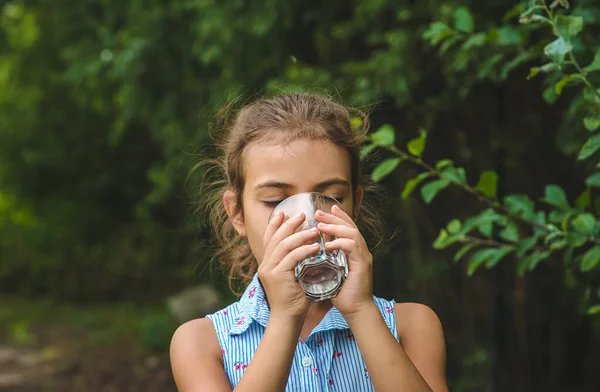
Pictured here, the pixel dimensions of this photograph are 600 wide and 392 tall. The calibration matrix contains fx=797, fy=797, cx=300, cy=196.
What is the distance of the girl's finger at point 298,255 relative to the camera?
68.9 inches

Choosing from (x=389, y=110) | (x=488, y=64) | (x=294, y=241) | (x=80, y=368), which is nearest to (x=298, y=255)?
(x=294, y=241)

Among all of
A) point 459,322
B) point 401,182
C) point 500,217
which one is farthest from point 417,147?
point 459,322

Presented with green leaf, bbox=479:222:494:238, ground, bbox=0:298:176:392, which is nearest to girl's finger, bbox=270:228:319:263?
green leaf, bbox=479:222:494:238

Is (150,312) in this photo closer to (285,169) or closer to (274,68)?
(274,68)

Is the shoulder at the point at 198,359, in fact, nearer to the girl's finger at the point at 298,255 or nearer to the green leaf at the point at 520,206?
the girl's finger at the point at 298,255

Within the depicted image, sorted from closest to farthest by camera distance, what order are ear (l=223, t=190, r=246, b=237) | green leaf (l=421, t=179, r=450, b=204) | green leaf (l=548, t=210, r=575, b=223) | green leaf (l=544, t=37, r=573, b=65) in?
green leaf (l=544, t=37, r=573, b=65) → ear (l=223, t=190, r=246, b=237) → green leaf (l=548, t=210, r=575, b=223) → green leaf (l=421, t=179, r=450, b=204)

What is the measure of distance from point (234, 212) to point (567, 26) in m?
1.05

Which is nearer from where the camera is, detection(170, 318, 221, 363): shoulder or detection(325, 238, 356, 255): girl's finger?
detection(325, 238, 356, 255): girl's finger

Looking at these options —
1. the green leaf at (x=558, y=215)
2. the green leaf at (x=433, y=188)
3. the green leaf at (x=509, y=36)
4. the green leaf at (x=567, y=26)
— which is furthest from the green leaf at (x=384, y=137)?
the green leaf at (x=567, y=26)

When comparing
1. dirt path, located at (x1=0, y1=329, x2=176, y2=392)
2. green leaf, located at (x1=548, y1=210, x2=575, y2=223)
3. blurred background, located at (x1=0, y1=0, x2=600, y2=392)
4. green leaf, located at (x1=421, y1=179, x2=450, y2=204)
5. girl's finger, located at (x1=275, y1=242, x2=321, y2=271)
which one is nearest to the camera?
girl's finger, located at (x1=275, y1=242, x2=321, y2=271)

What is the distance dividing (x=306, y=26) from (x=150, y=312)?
5.63 m

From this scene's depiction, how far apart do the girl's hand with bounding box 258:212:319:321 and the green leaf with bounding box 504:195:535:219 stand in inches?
38.9

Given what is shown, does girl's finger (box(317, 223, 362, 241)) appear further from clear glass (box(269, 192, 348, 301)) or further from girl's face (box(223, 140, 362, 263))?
girl's face (box(223, 140, 362, 263))

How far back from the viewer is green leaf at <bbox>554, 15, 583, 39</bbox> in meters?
2.10
